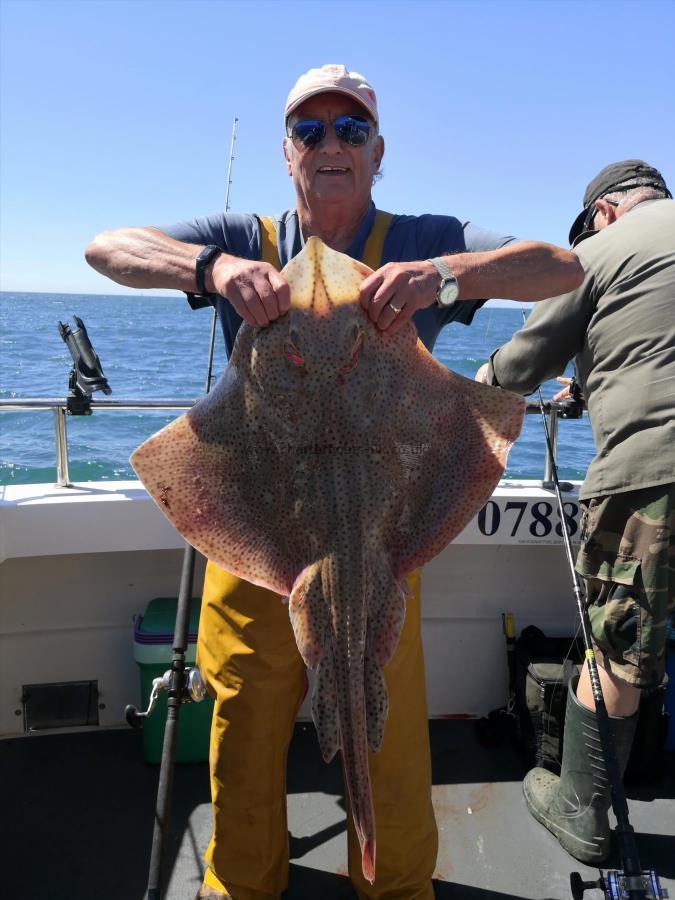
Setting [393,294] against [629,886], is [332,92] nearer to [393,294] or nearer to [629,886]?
[393,294]

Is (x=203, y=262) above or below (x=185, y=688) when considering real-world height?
above

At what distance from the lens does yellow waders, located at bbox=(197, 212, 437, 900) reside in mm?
2488

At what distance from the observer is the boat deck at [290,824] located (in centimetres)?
294

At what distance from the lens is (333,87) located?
7.55 ft

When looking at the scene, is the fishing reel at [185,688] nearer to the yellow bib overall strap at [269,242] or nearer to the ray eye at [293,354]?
the ray eye at [293,354]

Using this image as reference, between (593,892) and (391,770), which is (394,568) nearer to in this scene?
(391,770)

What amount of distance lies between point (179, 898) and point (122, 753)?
3.47ft

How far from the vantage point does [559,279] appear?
92.3 inches

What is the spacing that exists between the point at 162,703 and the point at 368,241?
2.52m

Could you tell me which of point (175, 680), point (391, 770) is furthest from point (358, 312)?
point (391, 770)

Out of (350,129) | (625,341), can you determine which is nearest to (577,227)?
(625,341)

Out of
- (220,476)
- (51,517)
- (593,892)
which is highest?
(220,476)

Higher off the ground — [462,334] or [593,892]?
[462,334]

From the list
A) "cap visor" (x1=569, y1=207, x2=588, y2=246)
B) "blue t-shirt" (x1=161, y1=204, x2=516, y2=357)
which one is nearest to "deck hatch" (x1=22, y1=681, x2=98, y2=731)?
"blue t-shirt" (x1=161, y1=204, x2=516, y2=357)
